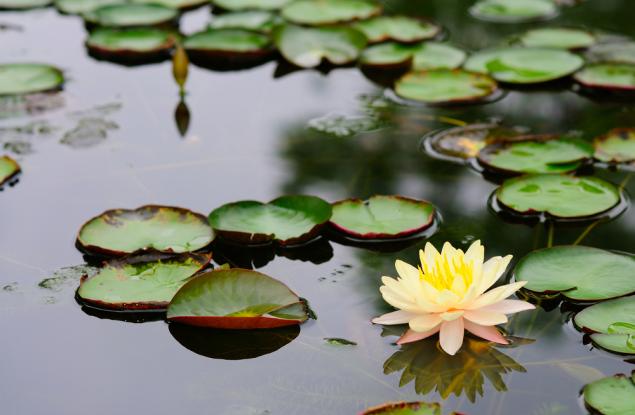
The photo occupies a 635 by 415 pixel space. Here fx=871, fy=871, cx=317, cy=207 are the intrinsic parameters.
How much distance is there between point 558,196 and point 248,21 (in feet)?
6.46

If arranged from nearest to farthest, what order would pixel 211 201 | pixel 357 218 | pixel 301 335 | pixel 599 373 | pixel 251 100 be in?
pixel 599 373 → pixel 301 335 → pixel 357 218 → pixel 211 201 → pixel 251 100

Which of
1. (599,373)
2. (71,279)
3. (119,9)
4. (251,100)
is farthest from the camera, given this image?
(119,9)

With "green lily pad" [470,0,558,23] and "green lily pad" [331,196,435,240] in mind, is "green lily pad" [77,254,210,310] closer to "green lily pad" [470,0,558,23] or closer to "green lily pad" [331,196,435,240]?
"green lily pad" [331,196,435,240]

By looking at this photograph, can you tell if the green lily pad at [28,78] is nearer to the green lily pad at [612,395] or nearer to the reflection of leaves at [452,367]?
the reflection of leaves at [452,367]

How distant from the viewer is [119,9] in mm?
4191

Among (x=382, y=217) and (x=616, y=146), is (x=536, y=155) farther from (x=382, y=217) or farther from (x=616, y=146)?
(x=382, y=217)

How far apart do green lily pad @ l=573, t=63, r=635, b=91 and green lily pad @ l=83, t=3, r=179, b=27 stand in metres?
1.90

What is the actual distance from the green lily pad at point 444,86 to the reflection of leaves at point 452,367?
1493 mm

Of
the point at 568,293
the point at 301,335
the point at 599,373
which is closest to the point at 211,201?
the point at 301,335

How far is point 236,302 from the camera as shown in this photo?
6.94ft

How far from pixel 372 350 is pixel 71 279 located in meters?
0.85

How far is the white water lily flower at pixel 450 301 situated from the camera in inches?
76.5

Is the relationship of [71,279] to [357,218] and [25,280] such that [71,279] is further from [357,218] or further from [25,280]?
[357,218]

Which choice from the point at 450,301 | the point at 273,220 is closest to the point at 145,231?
the point at 273,220
